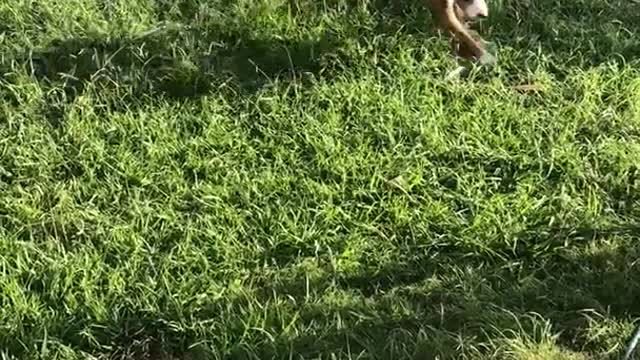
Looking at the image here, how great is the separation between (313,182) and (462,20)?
0.99 metres

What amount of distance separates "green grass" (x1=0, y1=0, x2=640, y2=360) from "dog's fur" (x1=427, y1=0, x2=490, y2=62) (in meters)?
0.10

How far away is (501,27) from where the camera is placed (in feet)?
16.4

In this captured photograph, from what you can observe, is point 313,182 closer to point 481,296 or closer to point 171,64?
point 481,296

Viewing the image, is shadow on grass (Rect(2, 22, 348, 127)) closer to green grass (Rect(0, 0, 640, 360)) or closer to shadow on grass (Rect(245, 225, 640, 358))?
green grass (Rect(0, 0, 640, 360))

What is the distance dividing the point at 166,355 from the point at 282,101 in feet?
4.22

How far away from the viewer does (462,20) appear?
15.5 ft

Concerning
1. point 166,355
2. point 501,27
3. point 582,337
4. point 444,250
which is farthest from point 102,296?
point 501,27

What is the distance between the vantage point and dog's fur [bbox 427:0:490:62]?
181 inches

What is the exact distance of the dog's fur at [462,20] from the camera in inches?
181

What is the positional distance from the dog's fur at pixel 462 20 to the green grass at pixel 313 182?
0.32ft

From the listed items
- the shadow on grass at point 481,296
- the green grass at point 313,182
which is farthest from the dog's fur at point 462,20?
the shadow on grass at point 481,296

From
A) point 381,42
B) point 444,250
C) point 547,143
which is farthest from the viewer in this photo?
point 381,42

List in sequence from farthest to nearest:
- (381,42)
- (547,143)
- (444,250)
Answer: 1. (381,42)
2. (547,143)
3. (444,250)

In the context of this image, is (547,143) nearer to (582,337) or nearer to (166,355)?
(582,337)
